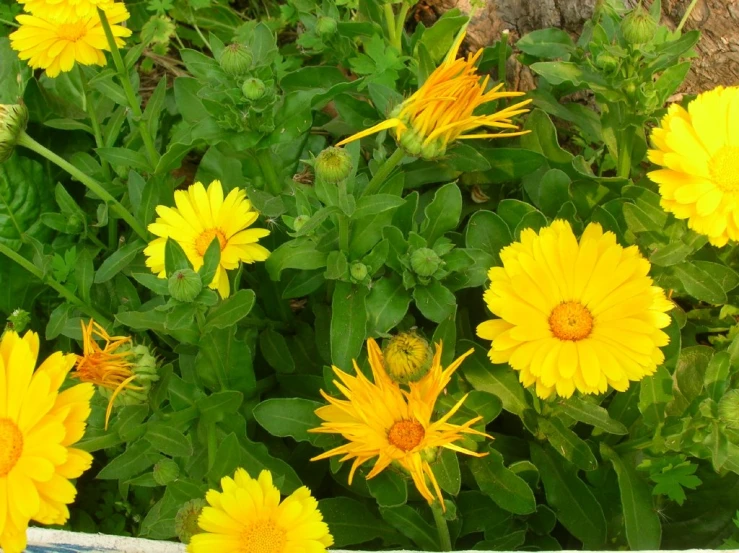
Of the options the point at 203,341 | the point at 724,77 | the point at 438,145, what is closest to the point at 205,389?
the point at 203,341

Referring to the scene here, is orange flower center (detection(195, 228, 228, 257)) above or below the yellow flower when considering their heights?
below

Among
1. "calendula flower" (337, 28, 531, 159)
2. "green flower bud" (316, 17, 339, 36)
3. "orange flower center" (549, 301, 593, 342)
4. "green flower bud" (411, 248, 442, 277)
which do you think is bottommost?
"orange flower center" (549, 301, 593, 342)

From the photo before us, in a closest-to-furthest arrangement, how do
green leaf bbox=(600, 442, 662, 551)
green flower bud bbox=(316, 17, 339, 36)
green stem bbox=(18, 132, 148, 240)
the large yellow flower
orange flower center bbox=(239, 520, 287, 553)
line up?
orange flower center bbox=(239, 520, 287, 553)
the large yellow flower
green leaf bbox=(600, 442, 662, 551)
green stem bbox=(18, 132, 148, 240)
green flower bud bbox=(316, 17, 339, 36)

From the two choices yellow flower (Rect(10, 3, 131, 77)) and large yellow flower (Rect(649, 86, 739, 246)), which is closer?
large yellow flower (Rect(649, 86, 739, 246))

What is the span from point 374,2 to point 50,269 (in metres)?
1.28

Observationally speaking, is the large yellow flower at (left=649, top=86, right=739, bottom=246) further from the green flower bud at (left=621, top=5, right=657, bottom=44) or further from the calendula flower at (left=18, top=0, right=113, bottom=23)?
the calendula flower at (left=18, top=0, right=113, bottom=23)

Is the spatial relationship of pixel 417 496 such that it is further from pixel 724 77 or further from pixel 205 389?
pixel 724 77

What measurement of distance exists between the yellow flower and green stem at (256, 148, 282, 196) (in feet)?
1.87

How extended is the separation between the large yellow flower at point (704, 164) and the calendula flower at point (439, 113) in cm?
39

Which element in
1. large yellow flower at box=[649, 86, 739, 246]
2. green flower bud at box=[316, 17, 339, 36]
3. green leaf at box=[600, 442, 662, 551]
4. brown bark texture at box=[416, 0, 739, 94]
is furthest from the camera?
brown bark texture at box=[416, 0, 739, 94]

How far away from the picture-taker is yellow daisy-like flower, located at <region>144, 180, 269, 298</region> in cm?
188

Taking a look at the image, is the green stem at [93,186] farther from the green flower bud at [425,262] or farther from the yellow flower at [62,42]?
the green flower bud at [425,262]

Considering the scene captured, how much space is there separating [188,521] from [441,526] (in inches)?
22.3

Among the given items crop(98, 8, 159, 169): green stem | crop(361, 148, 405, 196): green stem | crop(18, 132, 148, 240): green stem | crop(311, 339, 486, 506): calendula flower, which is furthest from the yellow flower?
crop(311, 339, 486, 506): calendula flower
